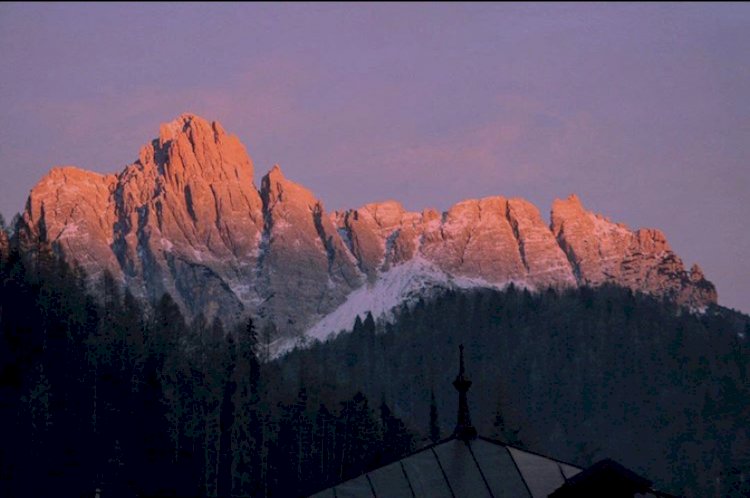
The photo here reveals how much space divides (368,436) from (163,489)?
27.9m

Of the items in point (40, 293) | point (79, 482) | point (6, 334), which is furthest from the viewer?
point (40, 293)

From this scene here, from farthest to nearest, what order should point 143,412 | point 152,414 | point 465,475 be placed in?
point 143,412 < point 152,414 < point 465,475

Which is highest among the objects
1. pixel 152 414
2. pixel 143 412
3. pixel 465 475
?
pixel 143 412

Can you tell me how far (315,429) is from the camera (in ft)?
428

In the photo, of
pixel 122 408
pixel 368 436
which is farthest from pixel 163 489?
pixel 368 436

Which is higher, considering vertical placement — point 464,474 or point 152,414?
point 152,414

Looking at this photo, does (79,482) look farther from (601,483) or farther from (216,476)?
(601,483)

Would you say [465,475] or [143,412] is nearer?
[465,475]

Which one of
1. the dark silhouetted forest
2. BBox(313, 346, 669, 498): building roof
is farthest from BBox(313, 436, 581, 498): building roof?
the dark silhouetted forest

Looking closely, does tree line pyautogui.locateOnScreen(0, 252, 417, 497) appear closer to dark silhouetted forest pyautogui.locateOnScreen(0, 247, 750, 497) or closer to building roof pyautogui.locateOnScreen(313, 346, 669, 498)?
dark silhouetted forest pyautogui.locateOnScreen(0, 247, 750, 497)

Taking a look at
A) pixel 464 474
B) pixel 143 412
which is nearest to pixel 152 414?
pixel 143 412

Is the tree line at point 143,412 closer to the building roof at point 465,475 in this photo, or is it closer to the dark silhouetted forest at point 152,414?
the dark silhouetted forest at point 152,414

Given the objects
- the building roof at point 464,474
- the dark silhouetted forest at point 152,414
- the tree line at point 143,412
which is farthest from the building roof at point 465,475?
the tree line at point 143,412

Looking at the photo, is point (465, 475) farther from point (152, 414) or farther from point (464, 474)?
point (152, 414)
